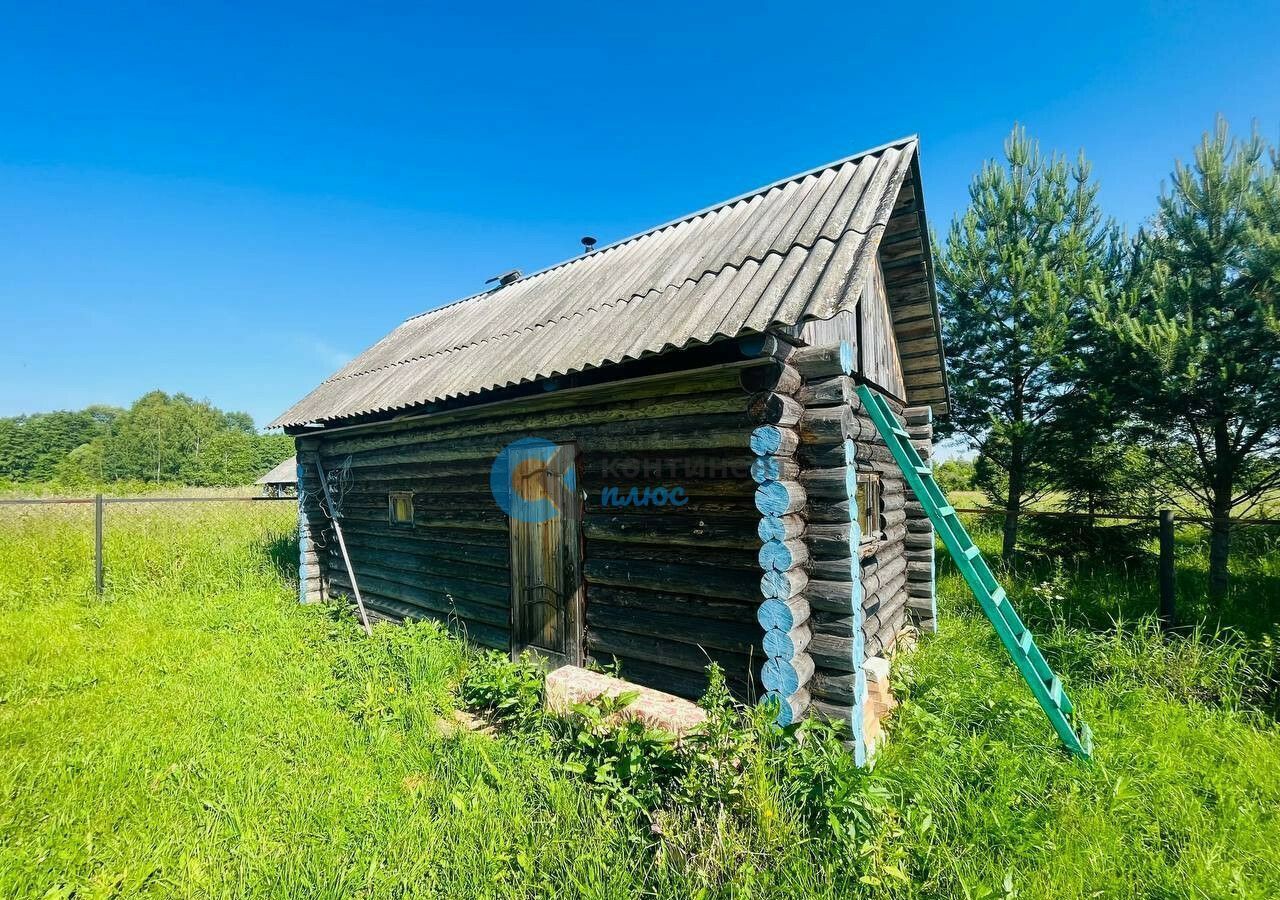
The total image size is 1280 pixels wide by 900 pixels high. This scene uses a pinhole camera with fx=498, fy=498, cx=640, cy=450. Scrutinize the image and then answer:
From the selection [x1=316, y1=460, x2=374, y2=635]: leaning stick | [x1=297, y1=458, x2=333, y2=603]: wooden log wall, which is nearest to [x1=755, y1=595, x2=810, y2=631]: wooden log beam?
[x1=316, y1=460, x2=374, y2=635]: leaning stick

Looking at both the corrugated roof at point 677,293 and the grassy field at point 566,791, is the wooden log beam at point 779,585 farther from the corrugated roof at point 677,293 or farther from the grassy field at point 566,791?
A: the corrugated roof at point 677,293

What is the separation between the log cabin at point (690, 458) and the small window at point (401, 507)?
1.5 inches

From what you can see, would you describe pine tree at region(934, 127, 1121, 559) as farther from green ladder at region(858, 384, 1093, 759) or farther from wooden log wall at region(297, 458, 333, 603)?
wooden log wall at region(297, 458, 333, 603)

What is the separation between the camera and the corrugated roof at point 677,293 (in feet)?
11.3

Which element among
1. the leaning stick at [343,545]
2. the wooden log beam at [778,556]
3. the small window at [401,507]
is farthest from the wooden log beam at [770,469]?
the leaning stick at [343,545]

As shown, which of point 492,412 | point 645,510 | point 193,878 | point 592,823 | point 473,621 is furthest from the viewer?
point 473,621

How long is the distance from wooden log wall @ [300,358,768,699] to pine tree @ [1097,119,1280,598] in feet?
25.8

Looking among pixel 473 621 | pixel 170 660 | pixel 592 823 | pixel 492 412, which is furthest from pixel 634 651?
→ pixel 170 660

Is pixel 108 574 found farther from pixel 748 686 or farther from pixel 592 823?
pixel 748 686

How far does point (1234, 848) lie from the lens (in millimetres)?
2586

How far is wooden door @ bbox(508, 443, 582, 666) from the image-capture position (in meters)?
4.77

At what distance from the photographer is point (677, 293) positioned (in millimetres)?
4352

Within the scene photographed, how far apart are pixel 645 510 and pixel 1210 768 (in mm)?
4072

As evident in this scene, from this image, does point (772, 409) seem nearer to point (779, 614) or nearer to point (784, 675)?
point (779, 614)
